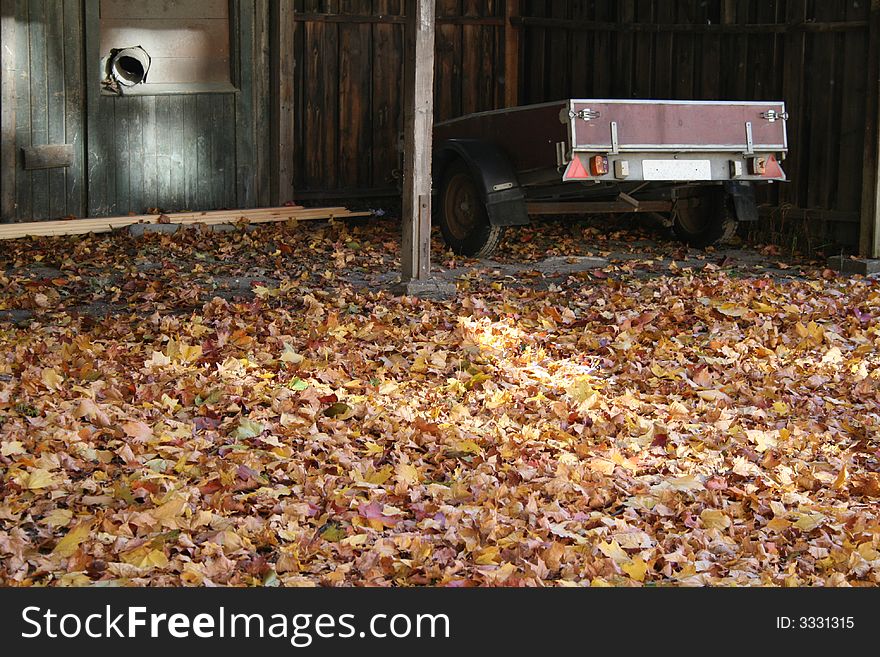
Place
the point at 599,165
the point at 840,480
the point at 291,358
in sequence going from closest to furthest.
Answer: the point at 840,480
the point at 291,358
the point at 599,165

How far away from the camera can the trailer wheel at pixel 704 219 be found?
1177cm

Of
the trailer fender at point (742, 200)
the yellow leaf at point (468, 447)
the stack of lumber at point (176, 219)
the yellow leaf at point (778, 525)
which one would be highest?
the trailer fender at point (742, 200)

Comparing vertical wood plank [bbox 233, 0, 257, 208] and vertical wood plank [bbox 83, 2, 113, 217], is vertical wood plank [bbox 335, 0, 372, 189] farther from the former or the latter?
vertical wood plank [bbox 83, 2, 113, 217]

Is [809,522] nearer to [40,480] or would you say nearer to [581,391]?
[581,391]

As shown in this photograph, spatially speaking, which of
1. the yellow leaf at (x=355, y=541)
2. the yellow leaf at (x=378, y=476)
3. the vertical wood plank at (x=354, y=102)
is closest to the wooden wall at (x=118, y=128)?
the vertical wood plank at (x=354, y=102)

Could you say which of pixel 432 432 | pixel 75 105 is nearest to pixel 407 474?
pixel 432 432

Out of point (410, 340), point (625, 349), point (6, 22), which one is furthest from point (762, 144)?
point (6, 22)

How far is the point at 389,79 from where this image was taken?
13.7m

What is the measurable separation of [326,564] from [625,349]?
375 cm

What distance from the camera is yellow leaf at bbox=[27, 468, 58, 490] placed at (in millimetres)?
4848

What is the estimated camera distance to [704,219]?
12180 millimetres

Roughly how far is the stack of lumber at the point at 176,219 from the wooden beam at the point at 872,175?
5105 millimetres

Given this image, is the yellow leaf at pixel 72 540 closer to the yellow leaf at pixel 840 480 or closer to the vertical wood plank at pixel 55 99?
the yellow leaf at pixel 840 480

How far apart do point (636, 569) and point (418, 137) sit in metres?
5.32
